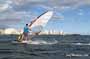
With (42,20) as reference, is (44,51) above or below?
below

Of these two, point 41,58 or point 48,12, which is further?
point 48,12

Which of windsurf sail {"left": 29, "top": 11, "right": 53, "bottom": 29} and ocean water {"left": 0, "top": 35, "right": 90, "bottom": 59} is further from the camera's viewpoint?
windsurf sail {"left": 29, "top": 11, "right": 53, "bottom": 29}

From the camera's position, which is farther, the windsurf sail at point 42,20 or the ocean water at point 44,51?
the windsurf sail at point 42,20

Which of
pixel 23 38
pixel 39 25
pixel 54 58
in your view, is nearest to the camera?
pixel 54 58

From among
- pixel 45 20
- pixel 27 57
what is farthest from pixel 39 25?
pixel 27 57

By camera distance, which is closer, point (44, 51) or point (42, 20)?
point (44, 51)

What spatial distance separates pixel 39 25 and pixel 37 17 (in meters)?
2.69

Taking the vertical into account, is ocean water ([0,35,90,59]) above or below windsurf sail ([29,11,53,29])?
below

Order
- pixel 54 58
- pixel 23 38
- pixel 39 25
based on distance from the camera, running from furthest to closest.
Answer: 1. pixel 39 25
2. pixel 23 38
3. pixel 54 58

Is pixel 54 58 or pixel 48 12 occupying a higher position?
pixel 48 12

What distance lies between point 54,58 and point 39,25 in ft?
113

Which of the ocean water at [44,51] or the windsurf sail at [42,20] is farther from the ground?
the windsurf sail at [42,20]

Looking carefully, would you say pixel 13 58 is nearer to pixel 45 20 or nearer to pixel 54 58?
pixel 54 58

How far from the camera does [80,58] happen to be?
139 feet
